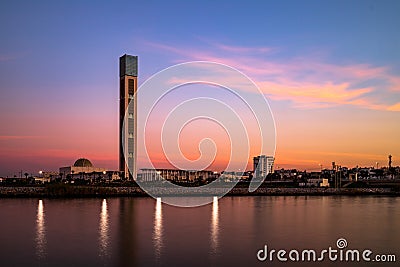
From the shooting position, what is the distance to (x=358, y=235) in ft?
33.5

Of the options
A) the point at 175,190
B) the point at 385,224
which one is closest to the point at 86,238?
the point at 385,224

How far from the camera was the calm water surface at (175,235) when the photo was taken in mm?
7484

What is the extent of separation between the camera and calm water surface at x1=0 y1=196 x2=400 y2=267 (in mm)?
7484

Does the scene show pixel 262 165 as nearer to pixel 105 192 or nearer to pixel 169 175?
pixel 169 175

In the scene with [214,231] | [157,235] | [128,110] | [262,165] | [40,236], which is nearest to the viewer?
[40,236]

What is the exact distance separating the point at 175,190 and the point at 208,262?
19407 mm

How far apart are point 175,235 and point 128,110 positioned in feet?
90.3

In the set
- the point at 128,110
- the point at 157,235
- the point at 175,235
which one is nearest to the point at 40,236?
the point at 157,235

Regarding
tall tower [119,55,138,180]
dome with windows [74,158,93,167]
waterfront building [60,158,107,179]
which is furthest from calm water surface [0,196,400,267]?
dome with windows [74,158,93,167]

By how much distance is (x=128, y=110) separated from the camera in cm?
3653

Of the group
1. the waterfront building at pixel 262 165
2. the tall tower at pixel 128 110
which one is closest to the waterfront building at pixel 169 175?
Answer: the tall tower at pixel 128 110

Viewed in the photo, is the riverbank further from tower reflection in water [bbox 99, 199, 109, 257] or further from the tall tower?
the tall tower

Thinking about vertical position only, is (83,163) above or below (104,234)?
above

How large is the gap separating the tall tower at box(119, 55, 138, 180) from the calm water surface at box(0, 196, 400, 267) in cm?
2092
